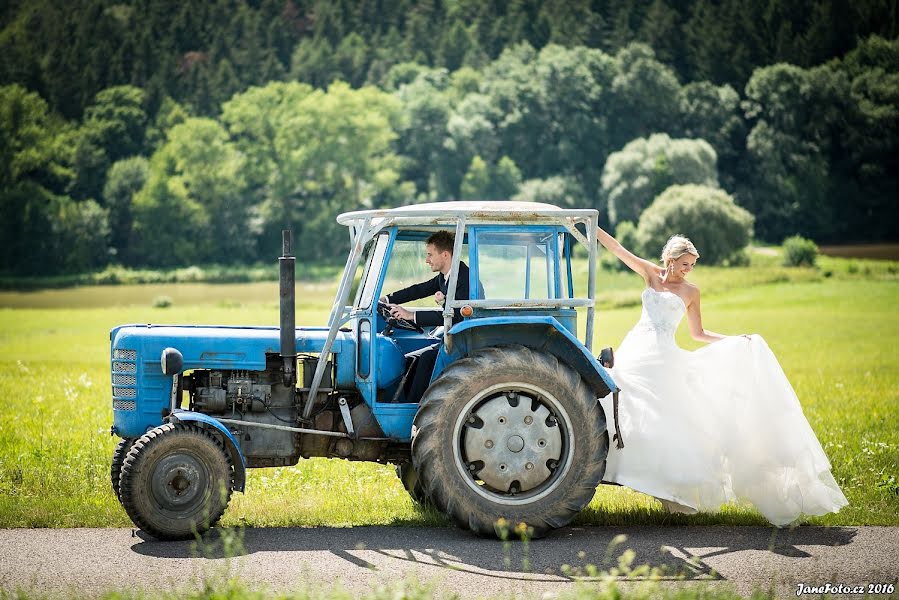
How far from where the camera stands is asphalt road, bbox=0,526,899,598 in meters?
6.28

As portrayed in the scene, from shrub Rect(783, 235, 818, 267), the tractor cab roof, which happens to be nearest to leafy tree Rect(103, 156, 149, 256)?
shrub Rect(783, 235, 818, 267)

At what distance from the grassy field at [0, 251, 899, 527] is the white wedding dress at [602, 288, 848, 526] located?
0.35 m

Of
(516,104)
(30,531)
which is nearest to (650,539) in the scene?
(30,531)

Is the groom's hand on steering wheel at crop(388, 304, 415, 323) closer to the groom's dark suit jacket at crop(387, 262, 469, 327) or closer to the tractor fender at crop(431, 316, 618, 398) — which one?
the groom's dark suit jacket at crop(387, 262, 469, 327)

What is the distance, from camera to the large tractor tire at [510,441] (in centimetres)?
735

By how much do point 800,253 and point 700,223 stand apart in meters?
6.97

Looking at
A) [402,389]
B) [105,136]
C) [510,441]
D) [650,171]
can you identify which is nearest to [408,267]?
[402,389]

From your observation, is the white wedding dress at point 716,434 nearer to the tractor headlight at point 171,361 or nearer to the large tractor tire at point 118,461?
the tractor headlight at point 171,361

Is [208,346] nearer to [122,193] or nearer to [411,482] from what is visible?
[411,482]

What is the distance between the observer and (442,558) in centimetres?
689

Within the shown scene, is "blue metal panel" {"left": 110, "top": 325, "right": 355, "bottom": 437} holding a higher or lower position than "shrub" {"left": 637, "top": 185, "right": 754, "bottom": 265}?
lower

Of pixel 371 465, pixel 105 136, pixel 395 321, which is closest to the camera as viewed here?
pixel 395 321

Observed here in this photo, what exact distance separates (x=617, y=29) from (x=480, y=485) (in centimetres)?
8150

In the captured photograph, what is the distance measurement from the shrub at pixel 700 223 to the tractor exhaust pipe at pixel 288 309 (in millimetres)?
50349
